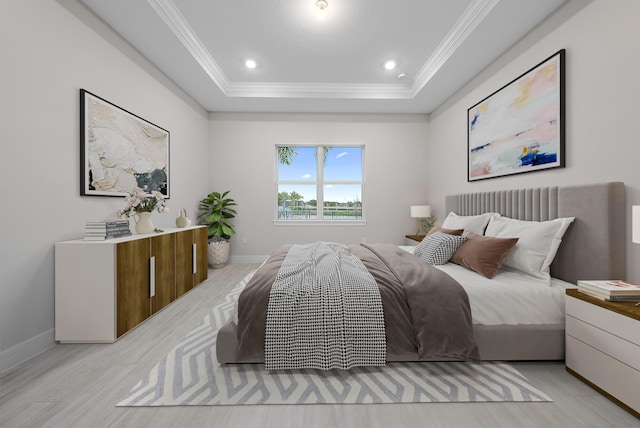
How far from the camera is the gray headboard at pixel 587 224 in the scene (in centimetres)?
180

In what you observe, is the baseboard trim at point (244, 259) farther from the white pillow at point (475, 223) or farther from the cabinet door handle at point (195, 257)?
the white pillow at point (475, 223)

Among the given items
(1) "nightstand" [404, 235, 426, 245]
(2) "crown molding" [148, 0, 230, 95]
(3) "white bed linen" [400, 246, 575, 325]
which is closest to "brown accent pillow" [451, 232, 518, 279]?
(3) "white bed linen" [400, 246, 575, 325]

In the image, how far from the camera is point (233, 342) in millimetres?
1692

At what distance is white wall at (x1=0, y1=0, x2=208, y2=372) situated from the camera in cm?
174

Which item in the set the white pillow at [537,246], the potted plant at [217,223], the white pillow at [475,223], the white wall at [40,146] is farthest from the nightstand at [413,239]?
the white wall at [40,146]

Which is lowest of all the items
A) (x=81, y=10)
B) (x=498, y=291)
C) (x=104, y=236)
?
(x=498, y=291)

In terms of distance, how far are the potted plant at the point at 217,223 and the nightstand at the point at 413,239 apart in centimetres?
298

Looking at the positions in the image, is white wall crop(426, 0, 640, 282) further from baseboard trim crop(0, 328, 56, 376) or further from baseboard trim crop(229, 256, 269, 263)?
baseboard trim crop(0, 328, 56, 376)

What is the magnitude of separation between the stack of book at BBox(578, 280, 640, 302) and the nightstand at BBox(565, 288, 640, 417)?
0.11ft

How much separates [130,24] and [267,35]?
1.30 meters

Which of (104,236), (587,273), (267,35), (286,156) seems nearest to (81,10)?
(267,35)

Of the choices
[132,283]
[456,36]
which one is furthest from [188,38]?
[456,36]

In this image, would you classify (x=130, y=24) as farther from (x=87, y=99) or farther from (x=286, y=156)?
(x=286, y=156)

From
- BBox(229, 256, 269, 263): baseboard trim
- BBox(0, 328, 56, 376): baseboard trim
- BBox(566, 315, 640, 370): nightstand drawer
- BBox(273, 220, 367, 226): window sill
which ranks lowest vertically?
BBox(0, 328, 56, 376): baseboard trim
